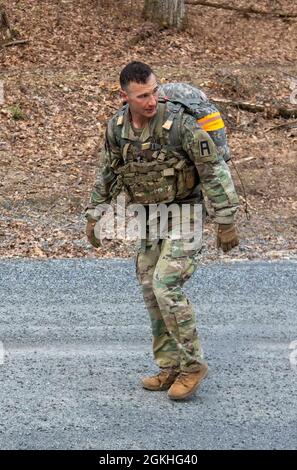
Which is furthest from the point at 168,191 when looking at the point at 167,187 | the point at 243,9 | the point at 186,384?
the point at 243,9

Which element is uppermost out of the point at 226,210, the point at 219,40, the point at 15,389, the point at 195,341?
the point at 226,210

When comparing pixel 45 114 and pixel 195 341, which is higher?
pixel 195 341

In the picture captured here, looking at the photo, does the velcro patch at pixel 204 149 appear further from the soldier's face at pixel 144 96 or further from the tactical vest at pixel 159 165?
the soldier's face at pixel 144 96

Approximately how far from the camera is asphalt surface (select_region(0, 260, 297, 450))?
17.3ft

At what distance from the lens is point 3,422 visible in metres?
5.44

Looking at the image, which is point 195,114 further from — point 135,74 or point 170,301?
point 170,301

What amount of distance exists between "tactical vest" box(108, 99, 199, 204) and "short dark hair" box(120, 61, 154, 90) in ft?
0.72

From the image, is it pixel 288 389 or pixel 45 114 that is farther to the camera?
pixel 45 114

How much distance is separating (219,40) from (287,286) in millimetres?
9308

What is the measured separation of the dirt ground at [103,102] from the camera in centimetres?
1063

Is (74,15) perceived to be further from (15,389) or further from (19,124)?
(15,389)

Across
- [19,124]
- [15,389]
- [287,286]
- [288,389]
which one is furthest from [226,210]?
[19,124]

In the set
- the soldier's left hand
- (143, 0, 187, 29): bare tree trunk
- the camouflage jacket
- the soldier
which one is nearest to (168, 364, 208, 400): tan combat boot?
the soldier

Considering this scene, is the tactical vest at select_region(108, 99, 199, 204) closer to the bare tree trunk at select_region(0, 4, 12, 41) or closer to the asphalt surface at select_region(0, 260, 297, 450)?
the asphalt surface at select_region(0, 260, 297, 450)
